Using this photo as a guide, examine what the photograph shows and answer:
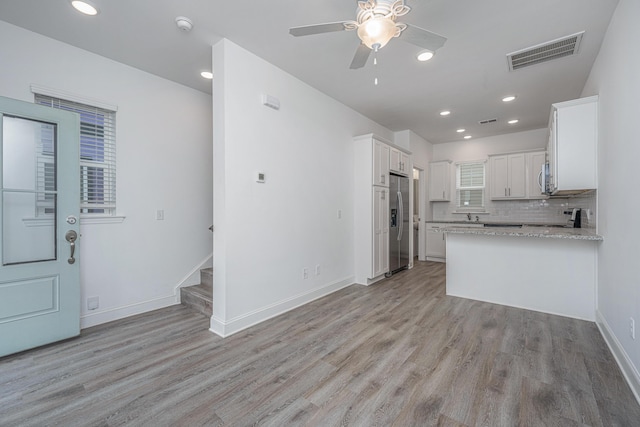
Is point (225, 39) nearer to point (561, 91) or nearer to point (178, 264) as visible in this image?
point (178, 264)

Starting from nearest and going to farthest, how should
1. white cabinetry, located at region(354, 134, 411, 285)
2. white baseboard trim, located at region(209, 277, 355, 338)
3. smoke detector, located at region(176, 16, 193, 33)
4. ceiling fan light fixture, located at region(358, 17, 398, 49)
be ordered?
ceiling fan light fixture, located at region(358, 17, 398, 49) → smoke detector, located at region(176, 16, 193, 33) → white baseboard trim, located at region(209, 277, 355, 338) → white cabinetry, located at region(354, 134, 411, 285)

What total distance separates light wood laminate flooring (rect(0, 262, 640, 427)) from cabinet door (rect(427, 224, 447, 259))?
10.5 ft

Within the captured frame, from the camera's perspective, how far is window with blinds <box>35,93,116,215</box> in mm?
2902

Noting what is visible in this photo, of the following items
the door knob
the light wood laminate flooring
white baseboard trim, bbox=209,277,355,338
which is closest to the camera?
the light wood laminate flooring

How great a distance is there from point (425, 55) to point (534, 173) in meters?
4.24

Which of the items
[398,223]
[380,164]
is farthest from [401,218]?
[380,164]

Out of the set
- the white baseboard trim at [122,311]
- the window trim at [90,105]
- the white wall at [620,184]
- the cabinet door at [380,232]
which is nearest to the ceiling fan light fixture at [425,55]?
the white wall at [620,184]

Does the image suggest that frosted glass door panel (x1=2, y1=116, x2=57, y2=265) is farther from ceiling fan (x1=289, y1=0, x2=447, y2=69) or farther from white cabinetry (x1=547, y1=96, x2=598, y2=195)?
white cabinetry (x1=547, y1=96, x2=598, y2=195)

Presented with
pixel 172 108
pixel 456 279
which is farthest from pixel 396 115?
pixel 172 108

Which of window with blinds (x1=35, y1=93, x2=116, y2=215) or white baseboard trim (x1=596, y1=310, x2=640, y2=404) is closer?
white baseboard trim (x1=596, y1=310, x2=640, y2=404)

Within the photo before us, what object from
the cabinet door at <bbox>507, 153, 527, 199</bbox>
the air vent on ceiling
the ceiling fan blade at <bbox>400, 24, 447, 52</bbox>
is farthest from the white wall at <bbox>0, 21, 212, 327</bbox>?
the cabinet door at <bbox>507, 153, 527, 199</bbox>

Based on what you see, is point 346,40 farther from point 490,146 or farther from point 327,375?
point 490,146

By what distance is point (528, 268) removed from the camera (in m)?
3.40

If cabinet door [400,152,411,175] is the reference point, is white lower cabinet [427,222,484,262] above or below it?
below
